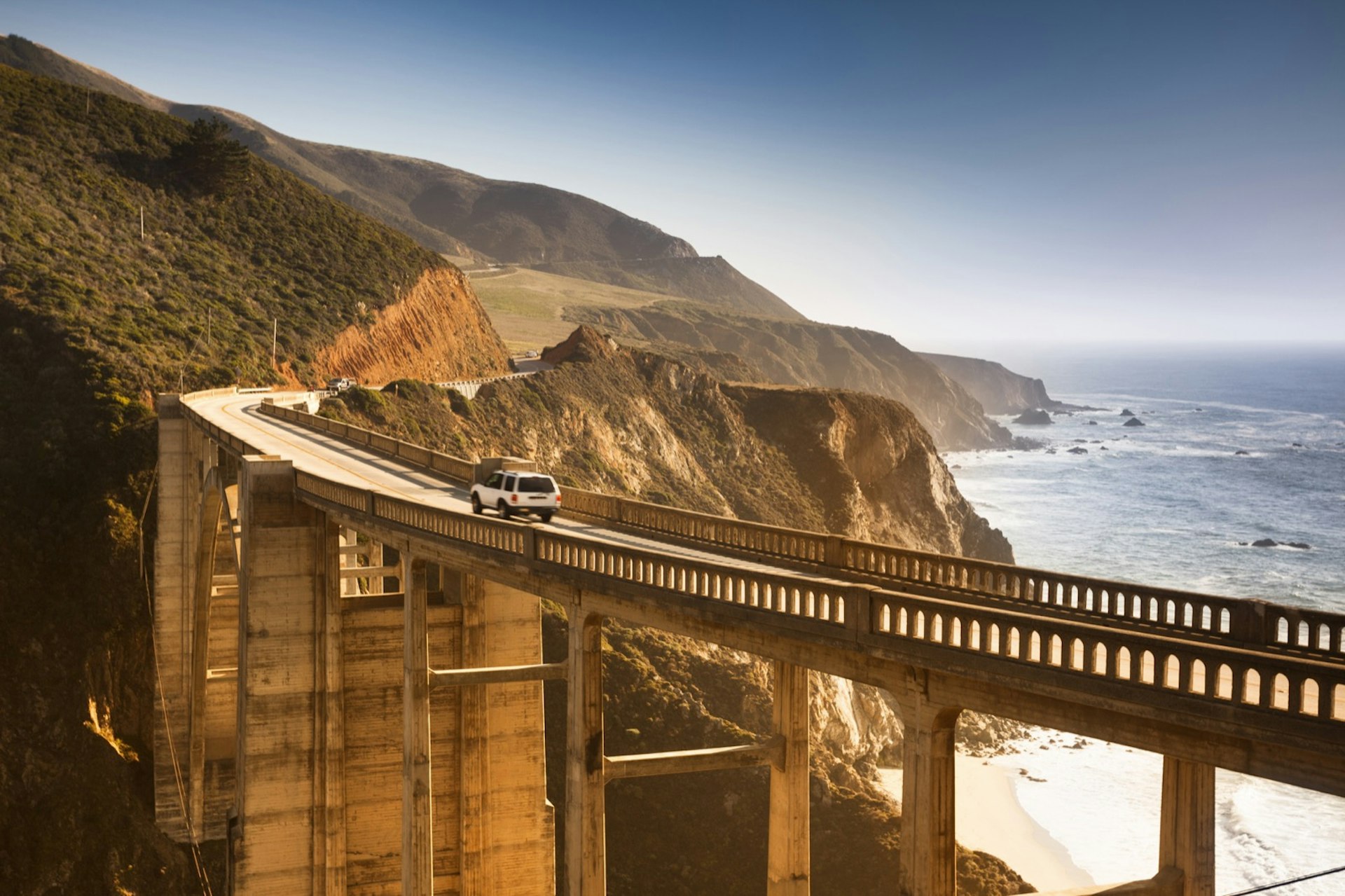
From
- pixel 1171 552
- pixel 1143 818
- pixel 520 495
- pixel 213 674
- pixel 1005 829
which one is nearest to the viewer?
pixel 520 495

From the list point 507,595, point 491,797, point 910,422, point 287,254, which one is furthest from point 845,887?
point 287,254

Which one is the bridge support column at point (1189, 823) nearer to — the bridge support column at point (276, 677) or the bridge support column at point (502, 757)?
the bridge support column at point (502, 757)

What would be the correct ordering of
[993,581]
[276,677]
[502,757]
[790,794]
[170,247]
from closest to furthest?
[993,581]
[790,794]
[276,677]
[502,757]
[170,247]

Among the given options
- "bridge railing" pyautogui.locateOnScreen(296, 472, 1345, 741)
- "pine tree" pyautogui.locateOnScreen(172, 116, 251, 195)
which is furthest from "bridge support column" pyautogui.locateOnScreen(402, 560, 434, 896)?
"pine tree" pyautogui.locateOnScreen(172, 116, 251, 195)

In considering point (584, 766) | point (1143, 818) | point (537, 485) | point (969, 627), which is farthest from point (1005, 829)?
point (969, 627)

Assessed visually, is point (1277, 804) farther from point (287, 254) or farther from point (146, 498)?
point (287, 254)

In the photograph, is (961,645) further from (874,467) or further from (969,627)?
(874,467)

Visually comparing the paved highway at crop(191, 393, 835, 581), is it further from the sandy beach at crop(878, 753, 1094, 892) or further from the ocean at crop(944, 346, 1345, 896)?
the sandy beach at crop(878, 753, 1094, 892)

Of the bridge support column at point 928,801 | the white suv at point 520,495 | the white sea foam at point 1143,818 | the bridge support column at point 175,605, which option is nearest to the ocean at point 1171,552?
the white sea foam at point 1143,818
